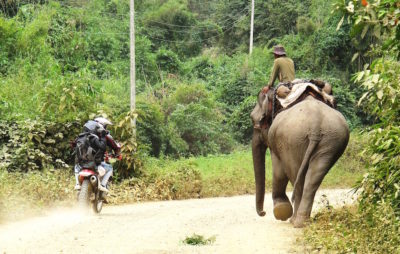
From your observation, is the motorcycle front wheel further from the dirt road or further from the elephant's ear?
the elephant's ear

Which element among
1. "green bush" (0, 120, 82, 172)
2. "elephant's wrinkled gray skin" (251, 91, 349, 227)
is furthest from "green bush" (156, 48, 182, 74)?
"elephant's wrinkled gray skin" (251, 91, 349, 227)

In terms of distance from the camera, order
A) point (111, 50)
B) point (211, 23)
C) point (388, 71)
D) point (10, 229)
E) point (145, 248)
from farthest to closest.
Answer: point (211, 23) < point (111, 50) < point (10, 229) < point (388, 71) < point (145, 248)

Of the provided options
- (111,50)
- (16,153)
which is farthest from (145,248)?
(111,50)

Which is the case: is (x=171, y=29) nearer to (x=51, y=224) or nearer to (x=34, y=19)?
(x=34, y=19)

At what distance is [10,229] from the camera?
466 inches

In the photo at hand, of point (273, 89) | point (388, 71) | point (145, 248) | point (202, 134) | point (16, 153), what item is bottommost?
point (202, 134)

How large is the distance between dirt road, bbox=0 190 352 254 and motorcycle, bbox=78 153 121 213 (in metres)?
0.26

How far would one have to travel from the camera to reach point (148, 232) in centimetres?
1091

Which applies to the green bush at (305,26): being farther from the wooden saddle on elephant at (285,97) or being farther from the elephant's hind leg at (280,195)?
the elephant's hind leg at (280,195)

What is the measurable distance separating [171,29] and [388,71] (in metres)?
38.5

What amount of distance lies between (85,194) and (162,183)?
608 cm

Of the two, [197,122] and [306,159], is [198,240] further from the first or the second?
[197,122]

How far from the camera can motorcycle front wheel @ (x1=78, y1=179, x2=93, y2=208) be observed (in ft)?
43.8

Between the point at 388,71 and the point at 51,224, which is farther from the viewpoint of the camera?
the point at 51,224
